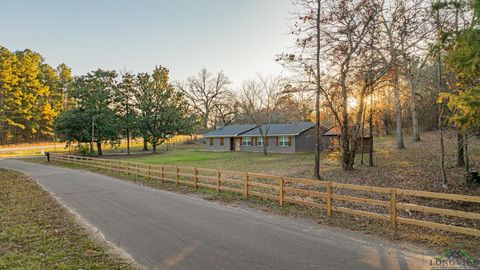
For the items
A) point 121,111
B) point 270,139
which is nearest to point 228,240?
point 270,139

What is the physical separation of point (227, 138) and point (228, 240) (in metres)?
36.7

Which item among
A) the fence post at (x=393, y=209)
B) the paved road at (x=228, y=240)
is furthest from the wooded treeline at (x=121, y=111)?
the fence post at (x=393, y=209)

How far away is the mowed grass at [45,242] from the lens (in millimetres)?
5184

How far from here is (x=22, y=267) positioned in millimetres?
5008

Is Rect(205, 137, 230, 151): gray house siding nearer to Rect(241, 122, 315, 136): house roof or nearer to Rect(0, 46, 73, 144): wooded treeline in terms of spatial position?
Rect(241, 122, 315, 136): house roof

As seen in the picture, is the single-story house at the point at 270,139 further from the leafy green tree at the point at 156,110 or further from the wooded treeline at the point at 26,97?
the wooded treeline at the point at 26,97

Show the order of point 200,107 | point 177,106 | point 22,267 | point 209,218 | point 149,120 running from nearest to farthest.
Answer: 1. point 22,267
2. point 209,218
3. point 149,120
4. point 177,106
5. point 200,107

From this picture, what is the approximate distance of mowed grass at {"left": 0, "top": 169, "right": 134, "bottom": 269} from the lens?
17.0 feet

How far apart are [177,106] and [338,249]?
45837mm

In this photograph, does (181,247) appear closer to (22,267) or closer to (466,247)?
(22,267)

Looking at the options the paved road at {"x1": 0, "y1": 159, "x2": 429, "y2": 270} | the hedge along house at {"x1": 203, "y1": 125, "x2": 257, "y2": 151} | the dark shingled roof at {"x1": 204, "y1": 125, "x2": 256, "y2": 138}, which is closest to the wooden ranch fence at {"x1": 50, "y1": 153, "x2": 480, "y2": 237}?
the paved road at {"x1": 0, "y1": 159, "x2": 429, "y2": 270}

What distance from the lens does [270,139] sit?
123 feet

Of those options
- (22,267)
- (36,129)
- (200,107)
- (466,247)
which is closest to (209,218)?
(22,267)

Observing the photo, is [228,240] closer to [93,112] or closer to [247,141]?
[247,141]
